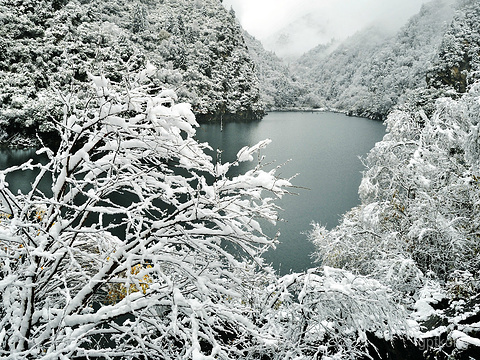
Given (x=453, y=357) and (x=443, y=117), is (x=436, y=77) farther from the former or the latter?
(x=453, y=357)

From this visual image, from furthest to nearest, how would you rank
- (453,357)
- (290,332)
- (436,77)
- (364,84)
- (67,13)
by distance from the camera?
(364,84), (436,77), (67,13), (453,357), (290,332)

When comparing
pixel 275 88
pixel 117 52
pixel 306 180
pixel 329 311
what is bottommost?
pixel 306 180

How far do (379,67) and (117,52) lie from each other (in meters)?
118

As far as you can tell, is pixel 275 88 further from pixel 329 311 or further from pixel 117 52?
pixel 329 311

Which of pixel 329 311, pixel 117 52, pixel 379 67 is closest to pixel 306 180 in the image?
pixel 329 311

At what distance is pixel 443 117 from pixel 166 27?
77.1 meters

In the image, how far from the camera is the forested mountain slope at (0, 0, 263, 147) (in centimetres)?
3112

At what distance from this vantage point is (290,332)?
11.1 feet

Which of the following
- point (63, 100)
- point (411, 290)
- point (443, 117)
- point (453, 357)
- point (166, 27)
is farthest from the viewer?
point (166, 27)

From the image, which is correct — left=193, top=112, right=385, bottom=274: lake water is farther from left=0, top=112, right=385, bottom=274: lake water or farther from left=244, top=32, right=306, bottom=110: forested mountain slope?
left=244, top=32, right=306, bottom=110: forested mountain slope

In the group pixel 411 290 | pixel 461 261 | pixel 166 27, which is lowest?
pixel 411 290

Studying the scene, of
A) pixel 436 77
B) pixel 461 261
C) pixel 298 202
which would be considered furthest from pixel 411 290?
pixel 436 77

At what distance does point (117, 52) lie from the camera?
40188 millimetres

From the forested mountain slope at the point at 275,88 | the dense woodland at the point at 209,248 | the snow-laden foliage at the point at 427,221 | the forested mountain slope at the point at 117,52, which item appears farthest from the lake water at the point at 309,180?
the forested mountain slope at the point at 275,88
